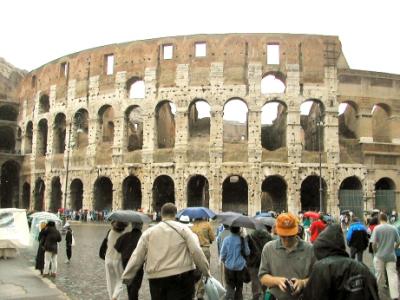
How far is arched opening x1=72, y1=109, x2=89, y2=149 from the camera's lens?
3329 cm

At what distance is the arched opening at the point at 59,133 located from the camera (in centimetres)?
3466

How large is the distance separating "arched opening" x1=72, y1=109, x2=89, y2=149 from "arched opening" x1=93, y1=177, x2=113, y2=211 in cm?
296

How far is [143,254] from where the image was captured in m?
4.68

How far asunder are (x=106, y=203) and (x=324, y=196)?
1519 centimetres

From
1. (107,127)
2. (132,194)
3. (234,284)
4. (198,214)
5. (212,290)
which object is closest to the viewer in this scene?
(212,290)

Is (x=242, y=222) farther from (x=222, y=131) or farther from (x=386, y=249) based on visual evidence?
(x=222, y=131)

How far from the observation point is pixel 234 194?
31.5 m

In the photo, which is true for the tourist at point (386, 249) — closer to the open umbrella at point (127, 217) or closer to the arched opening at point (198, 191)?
the open umbrella at point (127, 217)

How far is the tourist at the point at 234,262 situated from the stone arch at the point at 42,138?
3170cm

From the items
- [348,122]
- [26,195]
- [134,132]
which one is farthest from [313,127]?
[26,195]

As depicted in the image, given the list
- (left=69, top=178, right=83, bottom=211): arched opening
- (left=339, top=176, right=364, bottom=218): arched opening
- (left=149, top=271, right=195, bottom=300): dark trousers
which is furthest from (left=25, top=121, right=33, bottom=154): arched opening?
(left=149, top=271, right=195, bottom=300): dark trousers

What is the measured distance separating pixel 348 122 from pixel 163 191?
523 inches

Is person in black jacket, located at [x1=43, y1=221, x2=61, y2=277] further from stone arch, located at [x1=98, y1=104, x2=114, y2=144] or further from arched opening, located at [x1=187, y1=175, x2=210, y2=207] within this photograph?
stone arch, located at [x1=98, y1=104, x2=114, y2=144]

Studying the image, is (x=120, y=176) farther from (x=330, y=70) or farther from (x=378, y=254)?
(x=378, y=254)
